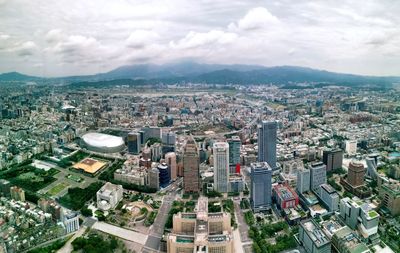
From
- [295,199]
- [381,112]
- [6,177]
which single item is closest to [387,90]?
[381,112]

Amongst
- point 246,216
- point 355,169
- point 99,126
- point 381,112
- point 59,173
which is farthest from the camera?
point 381,112

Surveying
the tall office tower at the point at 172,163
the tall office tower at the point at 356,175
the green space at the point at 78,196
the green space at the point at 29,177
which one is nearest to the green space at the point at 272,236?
the tall office tower at the point at 356,175

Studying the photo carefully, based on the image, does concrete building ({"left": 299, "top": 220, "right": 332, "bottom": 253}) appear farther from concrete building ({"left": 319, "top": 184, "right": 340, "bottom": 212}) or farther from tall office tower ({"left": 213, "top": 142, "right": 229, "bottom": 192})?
tall office tower ({"left": 213, "top": 142, "right": 229, "bottom": 192})

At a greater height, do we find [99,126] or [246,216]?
[99,126]

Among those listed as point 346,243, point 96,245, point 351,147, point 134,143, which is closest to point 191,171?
point 96,245

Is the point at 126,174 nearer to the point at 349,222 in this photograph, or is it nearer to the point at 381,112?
the point at 349,222

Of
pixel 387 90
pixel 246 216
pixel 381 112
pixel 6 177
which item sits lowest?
pixel 246 216
